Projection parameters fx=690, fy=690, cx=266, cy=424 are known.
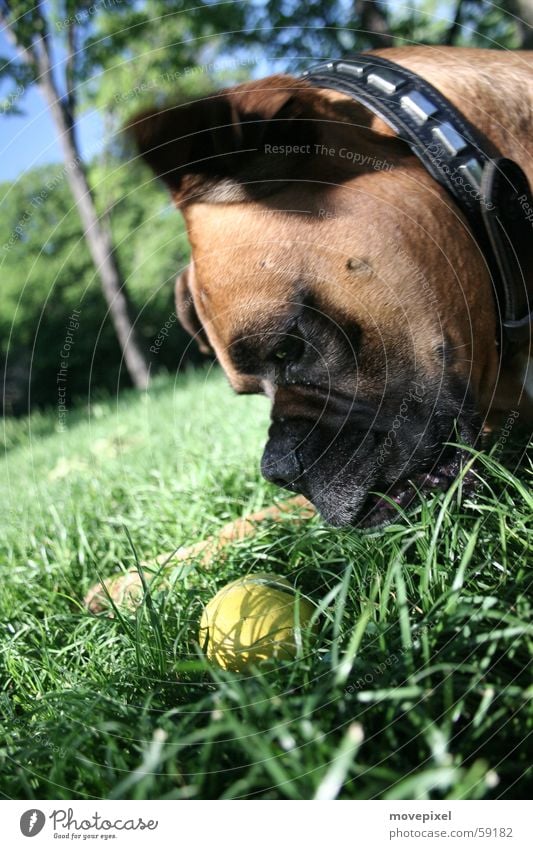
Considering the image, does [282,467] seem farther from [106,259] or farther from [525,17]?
[106,259]

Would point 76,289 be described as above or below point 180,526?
above

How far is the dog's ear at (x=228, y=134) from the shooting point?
5.55ft

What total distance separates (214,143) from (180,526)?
1296 millimetres

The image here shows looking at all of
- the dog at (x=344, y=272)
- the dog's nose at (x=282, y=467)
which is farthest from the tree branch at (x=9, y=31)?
the dog's nose at (x=282, y=467)

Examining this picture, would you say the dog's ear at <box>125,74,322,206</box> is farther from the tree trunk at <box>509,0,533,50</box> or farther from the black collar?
the tree trunk at <box>509,0,533,50</box>

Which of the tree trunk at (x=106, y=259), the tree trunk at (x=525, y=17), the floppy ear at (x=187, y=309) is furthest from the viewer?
the tree trunk at (x=106, y=259)

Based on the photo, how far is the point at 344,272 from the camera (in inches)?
66.8

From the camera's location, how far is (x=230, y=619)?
154 cm

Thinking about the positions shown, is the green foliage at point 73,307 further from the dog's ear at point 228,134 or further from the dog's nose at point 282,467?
the dog's nose at point 282,467

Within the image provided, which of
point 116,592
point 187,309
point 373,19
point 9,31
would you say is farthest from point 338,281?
point 373,19

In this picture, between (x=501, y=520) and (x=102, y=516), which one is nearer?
(x=501, y=520)

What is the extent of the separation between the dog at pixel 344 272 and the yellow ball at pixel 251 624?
34 centimetres
